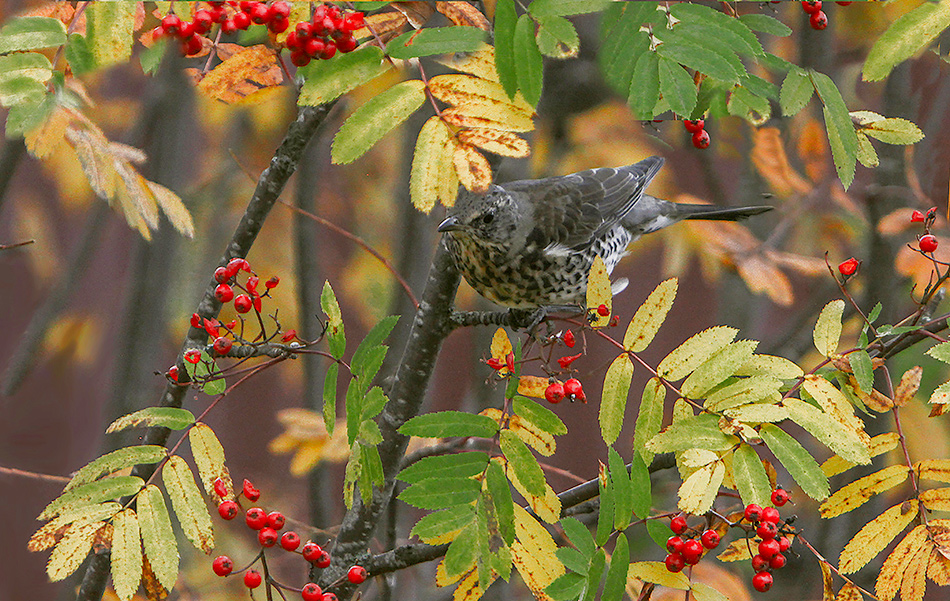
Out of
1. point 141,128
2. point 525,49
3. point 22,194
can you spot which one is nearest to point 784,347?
point 525,49

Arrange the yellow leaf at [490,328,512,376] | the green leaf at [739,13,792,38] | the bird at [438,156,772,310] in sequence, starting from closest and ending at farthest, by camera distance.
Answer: the green leaf at [739,13,792,38]
the yellow leaf at [490,328,512,376]
the bird at [438,156,772,310]

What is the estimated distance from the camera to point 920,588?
1.41m

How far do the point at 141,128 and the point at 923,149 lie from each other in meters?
3.13

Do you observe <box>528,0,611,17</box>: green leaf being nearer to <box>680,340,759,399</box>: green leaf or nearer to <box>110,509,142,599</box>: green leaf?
<box>680,340,759,399</box>: green leaf

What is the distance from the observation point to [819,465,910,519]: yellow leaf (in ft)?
4.83

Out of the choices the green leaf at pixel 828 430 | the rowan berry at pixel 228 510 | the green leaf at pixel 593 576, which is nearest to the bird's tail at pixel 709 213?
the green leaf at pixel 828 430

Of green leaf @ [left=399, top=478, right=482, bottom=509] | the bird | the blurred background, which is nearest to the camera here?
green leaf @ [left=399, top=478, right=482, bottom=509]

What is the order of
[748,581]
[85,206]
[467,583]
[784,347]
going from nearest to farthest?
[467,583] → [784,347] → [748,581] → [85,206]

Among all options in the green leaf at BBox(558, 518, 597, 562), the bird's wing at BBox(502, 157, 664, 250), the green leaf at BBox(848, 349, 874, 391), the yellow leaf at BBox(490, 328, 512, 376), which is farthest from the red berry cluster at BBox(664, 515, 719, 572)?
the bird's wing at BBox(502, 157, 664, 250)

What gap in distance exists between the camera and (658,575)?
1.47 m

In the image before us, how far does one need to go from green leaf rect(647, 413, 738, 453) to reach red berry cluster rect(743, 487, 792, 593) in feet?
0.36

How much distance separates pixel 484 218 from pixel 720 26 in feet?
3.32

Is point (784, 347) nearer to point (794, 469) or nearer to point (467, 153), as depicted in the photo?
point (794, 469)

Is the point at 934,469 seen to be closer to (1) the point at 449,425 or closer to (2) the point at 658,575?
(2) the point at 658,575
